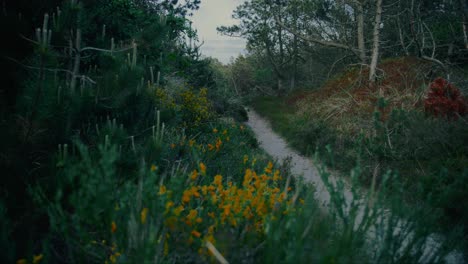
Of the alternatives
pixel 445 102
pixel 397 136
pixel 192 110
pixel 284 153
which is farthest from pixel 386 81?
pixel 192 110

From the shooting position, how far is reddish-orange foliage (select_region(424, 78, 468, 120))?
239 inches

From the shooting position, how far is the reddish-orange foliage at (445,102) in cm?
608

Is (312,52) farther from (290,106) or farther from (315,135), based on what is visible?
(315,135)

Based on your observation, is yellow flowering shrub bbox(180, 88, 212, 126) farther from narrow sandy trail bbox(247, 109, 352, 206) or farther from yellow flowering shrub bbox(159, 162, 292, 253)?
yellow flowering shrub bbox(159, 162, 292, 253)

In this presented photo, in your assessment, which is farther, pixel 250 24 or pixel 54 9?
pixel 250 24

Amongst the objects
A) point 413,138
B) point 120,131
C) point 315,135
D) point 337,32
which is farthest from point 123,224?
point 337,32

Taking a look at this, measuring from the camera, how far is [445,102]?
20.1ft

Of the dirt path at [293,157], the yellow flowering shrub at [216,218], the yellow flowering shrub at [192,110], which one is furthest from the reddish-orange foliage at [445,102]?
the yellow flowering shrub at [216,218]

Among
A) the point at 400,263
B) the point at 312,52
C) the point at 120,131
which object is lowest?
the point at 400,263

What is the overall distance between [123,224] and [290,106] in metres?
12.7

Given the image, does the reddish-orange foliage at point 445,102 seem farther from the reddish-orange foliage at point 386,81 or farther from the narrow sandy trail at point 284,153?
the narrow sandy trail at point 284,153

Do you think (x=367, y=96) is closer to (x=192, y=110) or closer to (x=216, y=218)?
(x=192, y=110)

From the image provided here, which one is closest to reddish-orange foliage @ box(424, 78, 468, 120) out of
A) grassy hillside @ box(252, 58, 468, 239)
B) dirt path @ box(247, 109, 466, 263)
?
grassy hillside @ box(252, 58, 468, 239)

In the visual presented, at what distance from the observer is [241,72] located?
1053 inches
